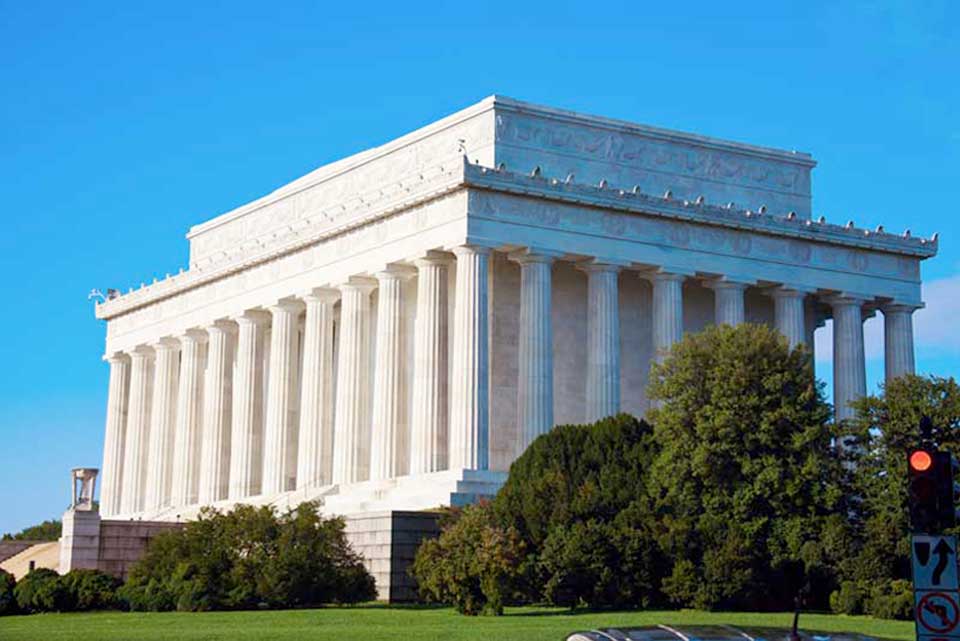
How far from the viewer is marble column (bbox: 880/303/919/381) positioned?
→ 9000 cm

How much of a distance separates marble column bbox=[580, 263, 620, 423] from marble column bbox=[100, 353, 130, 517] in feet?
145

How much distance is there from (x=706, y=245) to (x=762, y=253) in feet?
12.0

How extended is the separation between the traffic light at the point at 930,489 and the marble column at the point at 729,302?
64.7 metres

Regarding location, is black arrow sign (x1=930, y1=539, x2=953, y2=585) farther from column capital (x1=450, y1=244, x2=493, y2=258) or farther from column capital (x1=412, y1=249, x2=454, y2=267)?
column capital (x1=412, y1=249, x2=454, y2=267)

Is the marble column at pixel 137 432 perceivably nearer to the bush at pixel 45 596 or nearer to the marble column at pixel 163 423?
the marble column at pixel 163 423

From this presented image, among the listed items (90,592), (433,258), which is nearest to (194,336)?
(433,258)

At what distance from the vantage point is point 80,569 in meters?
64.8

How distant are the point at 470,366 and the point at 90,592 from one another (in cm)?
2171

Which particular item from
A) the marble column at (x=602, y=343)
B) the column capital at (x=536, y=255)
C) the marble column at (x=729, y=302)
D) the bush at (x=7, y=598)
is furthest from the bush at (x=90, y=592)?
the marble column at (x=729, y=302)

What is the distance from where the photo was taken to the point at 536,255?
78.6 metres

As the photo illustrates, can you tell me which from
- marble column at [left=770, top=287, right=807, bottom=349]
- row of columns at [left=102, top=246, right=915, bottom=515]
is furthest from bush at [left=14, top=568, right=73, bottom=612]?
marble column at [left=770, top=287, right=807, bottom=349]

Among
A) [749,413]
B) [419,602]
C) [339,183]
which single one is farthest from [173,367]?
[749,413]

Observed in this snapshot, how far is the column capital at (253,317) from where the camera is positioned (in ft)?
314

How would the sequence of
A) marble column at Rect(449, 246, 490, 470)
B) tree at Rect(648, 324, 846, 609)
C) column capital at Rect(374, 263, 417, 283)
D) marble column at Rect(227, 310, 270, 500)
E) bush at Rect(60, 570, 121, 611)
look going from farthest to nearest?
marble column at Rect(227, 310, 270, 500), column capital at Rect(374, 263, 417, 283), marble column at Rect(449, 246, 490, 470), bush at Rect(60, 570, 121, 611), tree at Rect(648, 324, 846, 609)
